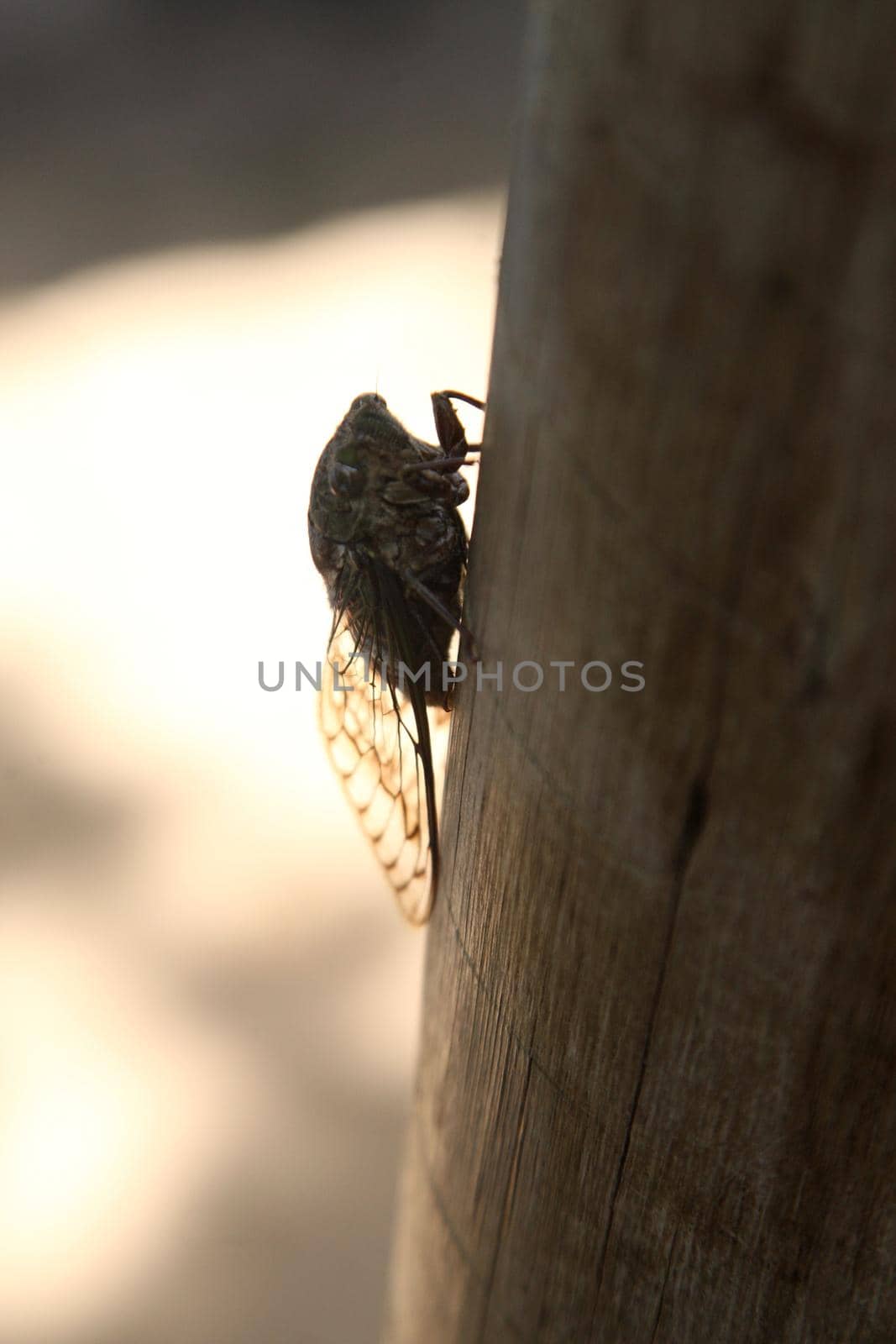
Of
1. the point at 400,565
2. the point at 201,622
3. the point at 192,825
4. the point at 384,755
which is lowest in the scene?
the point at 192,825

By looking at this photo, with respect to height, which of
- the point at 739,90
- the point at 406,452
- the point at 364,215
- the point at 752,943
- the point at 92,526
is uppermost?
the point at 364,215

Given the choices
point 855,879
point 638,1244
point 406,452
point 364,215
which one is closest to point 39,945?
point 406,452

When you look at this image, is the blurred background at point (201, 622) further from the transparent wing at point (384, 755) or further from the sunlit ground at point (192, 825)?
the transparent wing at point (384, 755)

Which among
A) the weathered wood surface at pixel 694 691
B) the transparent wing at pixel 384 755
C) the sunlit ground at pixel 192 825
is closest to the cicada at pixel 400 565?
the transparent wing at pixel 384 755

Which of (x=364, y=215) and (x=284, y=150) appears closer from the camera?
(x=364, y=215)

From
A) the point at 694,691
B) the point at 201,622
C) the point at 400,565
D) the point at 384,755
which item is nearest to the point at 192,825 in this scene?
the point at 201,622

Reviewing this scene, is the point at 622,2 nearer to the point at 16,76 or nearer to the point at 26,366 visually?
the point at 26,366

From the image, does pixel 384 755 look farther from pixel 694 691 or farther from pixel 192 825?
pixel 192 825
